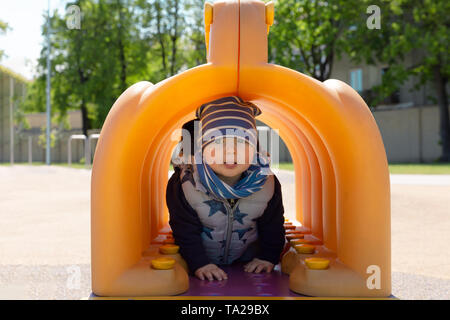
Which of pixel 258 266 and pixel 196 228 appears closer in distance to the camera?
pixel 196 228

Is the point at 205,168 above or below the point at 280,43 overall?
below

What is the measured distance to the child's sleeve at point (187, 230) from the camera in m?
2.14

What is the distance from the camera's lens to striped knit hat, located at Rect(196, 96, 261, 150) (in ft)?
6.67

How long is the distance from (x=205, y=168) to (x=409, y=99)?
21.9 metres

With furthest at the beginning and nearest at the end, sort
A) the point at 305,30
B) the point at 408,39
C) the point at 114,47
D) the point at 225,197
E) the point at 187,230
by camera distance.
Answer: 1. the point at 114,47
2. the point at 305,30
3. the point at 408,39
4. the point at 187,230
5. the point at 225,197

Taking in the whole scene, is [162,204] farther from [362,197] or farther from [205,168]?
[362,197]

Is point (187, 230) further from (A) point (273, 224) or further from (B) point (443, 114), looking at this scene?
(B) point (443, 114)

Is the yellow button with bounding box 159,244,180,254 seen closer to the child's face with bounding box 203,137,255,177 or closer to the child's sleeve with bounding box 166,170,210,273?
the child's sleeve with bounding box 166,170,210,273

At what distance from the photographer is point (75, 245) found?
436 cm

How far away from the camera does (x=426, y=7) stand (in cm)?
1805

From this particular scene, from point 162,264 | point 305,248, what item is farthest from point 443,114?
point 162,264

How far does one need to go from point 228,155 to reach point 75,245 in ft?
9.37

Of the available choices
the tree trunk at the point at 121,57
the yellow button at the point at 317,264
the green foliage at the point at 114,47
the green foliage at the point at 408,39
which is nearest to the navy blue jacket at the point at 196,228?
the yellow button at the point at 317,264
